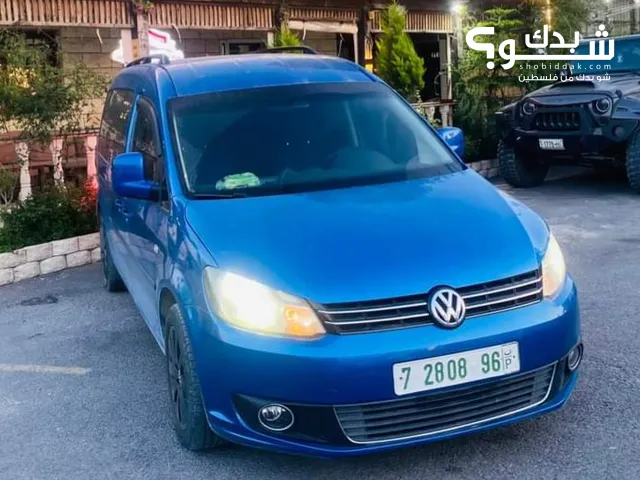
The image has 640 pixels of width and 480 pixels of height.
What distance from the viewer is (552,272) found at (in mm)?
3377

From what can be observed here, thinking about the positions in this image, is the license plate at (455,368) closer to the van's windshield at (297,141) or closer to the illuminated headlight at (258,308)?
the illuminated headlight at (258,308)

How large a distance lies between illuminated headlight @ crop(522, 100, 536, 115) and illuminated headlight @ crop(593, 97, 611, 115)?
77 cm

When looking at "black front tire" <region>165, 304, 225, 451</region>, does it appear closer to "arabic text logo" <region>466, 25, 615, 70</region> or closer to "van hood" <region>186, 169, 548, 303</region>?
"van hood" <region>186, 169, 548, 303</region>

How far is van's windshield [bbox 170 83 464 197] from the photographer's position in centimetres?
390

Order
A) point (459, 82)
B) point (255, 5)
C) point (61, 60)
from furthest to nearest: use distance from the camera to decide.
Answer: point (459, 82), point (255, 5), point (61, 60)

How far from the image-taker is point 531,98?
995cm

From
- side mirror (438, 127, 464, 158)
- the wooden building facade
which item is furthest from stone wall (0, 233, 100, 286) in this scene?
side mirror (438, 127, 464, 158)

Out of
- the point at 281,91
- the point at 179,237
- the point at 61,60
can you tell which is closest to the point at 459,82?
the point at 61,60

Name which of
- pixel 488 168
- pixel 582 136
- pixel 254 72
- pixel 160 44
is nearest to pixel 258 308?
pixel 254 72

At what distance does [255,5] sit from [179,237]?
831 cm

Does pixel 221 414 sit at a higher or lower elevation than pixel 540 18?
lower

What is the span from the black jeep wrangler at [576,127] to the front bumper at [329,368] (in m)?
6.60

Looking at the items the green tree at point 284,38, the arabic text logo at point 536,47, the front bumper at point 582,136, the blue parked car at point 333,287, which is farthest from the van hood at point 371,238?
the arabic text logo at point 536,47

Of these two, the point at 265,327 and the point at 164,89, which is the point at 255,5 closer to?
the point at 164,89
